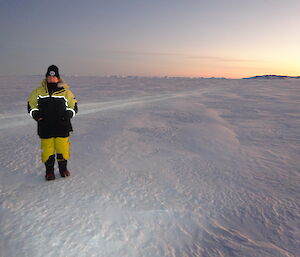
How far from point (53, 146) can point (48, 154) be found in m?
0.11

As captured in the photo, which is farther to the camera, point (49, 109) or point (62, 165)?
point (62, 165)

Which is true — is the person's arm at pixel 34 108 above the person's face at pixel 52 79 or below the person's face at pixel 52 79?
below

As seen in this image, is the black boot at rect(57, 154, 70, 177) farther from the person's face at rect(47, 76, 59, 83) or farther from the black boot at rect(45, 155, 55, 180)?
the person's face at rect(47, 76, 59, 83)

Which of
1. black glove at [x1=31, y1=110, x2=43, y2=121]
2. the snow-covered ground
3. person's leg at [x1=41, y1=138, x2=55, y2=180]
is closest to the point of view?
the snow-covered ground

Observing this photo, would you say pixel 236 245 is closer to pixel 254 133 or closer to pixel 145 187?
pixel 145 187

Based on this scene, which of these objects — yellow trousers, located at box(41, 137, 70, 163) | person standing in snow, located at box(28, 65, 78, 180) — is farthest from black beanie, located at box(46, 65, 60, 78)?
yellow trousers, located at box(41, 137, 70, 163)

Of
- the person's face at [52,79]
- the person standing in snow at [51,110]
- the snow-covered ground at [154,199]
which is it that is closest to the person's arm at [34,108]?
the person standing in snow at [51,110]

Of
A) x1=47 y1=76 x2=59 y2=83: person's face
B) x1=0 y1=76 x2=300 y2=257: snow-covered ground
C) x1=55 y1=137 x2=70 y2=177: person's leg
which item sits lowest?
x1=0 y1=76 x2=300 y2=257: snow-covered ground

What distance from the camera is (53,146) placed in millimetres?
2906

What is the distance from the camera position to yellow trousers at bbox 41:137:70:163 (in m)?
2.84

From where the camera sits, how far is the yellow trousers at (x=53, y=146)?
284 cm

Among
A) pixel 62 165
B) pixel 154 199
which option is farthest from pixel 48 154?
pixel 154 199

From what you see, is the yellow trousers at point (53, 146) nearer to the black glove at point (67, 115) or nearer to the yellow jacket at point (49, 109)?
the yellow jacket at point (49, 109)

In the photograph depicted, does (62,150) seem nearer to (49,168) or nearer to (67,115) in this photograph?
(49,168)
